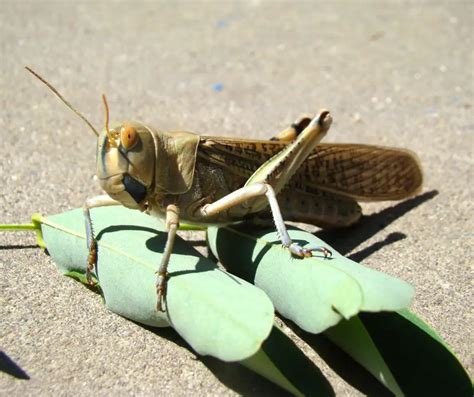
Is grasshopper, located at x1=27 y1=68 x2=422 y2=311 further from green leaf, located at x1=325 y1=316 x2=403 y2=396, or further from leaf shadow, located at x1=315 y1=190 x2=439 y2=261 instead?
green leaf, located at x1=325 y1=316 x2=403 y2=396

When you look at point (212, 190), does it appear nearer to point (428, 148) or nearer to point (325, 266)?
point (325, 266)

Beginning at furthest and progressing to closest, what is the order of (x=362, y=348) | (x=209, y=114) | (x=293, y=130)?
(x=209, y=114)
(x=293, y=130)
(x=362, y=348)

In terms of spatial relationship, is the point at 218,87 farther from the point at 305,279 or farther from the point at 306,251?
the point at 305,279

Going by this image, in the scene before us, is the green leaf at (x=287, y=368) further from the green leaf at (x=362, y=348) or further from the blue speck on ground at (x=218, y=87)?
the blue speck on ground at (x=218, y=87)

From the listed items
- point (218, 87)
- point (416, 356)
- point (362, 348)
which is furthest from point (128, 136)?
point (218, 87)

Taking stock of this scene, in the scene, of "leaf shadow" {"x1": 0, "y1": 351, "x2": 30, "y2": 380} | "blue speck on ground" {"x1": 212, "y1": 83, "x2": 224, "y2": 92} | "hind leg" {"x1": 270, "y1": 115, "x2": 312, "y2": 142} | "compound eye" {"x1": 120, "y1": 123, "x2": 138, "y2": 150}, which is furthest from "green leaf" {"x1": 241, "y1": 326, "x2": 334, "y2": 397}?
"blue speck on ground" {"x1": 212, "y1": 83, "x2": 224, "y2": 92}
